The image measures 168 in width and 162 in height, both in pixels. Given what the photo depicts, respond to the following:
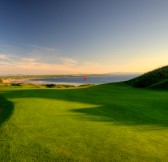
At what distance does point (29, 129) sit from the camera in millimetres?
9070

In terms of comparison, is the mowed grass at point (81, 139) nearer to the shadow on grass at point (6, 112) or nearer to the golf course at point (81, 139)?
the golf course at point (81, 139)

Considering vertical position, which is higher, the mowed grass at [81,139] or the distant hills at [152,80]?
the distant hills at [152,80]

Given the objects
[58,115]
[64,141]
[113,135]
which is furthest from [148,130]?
[58,115]

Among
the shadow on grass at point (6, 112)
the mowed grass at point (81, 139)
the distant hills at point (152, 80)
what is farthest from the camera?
the distant hills at point (152, 80)

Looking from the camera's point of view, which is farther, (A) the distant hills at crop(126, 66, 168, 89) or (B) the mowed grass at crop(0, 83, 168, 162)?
(A) the distant hills at crop(126, 66, 168, 89)

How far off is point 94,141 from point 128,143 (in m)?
1.22

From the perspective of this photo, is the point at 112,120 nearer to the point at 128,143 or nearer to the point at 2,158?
the point at 128,143

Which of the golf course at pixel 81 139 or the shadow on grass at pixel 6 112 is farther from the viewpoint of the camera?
the shadow on grass at pixel 6 112

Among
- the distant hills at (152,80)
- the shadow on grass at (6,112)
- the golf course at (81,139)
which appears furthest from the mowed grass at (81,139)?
the distant hills at (152,80)

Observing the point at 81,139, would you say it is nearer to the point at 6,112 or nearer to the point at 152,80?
the point at 6,112

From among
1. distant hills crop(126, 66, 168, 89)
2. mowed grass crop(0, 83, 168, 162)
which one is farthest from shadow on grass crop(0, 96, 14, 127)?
distant hills crop(126, 66, 168, 89)

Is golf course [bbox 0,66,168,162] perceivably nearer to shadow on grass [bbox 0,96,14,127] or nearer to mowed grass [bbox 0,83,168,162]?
mowed grass [bbox 0,83,168,162]

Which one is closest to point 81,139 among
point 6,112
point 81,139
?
Result: point 81,139

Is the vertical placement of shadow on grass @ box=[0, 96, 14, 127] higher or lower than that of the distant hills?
lower
